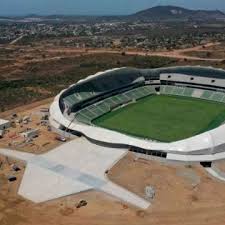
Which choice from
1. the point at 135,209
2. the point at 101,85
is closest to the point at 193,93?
the point at 101,85

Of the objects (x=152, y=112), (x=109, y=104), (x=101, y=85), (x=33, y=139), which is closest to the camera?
(x=33, y=139)

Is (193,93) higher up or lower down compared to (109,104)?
higher up

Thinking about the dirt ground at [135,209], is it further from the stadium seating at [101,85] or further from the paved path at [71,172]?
the stadium seating at [101,85]

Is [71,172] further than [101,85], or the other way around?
[101,85]

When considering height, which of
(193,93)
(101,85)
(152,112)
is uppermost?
(101,85)

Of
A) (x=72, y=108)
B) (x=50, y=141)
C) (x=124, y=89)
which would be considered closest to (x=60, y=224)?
(x=50, y=141)

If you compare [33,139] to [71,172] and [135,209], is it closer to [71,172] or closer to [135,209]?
[71,172]

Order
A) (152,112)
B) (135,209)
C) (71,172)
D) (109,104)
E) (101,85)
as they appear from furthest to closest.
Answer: (101,85)
(109,104)
(152,112)
(71,172)
(135,209)

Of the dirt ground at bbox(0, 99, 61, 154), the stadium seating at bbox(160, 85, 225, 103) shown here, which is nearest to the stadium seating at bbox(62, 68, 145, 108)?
the stadium seating at bbox(160, 85, 225, 103)
